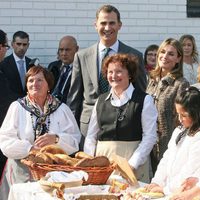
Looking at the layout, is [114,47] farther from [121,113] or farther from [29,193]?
[29,193]

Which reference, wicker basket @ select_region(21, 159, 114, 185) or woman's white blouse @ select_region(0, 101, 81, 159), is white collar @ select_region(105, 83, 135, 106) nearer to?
woman's white blouse @ select_region(0, 101, 81, 159)

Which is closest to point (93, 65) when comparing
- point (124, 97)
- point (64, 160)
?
point (124, 97)

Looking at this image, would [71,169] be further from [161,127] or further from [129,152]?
[161,127]

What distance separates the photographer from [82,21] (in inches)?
341

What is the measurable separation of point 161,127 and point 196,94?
197 centimetres

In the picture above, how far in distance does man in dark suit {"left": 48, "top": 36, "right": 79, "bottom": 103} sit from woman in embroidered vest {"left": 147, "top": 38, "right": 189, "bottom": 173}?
163 centimetres

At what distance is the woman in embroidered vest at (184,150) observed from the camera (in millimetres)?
3531

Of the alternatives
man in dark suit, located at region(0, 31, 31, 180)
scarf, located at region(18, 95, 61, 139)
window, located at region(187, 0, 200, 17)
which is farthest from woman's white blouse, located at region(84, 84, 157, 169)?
window, located at region(187, 0, 200, 17)

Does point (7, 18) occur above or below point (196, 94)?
above

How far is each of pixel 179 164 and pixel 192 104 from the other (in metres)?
0.36

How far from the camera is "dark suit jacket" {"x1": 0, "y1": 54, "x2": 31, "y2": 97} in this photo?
7352mm

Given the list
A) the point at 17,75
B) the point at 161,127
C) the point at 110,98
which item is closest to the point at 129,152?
the point at 110,98

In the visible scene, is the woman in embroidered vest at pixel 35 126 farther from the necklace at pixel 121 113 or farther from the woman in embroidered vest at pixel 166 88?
the woman in embroidered vest at pixel 166 88

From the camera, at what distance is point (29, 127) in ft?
15.0
